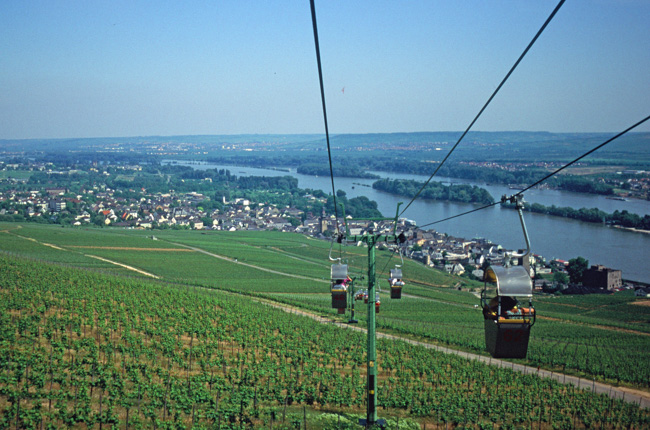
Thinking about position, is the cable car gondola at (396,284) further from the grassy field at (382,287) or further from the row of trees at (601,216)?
the row of trees at (601,216)

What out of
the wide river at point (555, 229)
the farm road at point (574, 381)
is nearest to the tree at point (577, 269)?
the wide river at point (555, 229)

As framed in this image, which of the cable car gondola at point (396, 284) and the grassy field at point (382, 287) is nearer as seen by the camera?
the cable car gondola at point (396, 284)

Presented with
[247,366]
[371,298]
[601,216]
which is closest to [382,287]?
[247,366]

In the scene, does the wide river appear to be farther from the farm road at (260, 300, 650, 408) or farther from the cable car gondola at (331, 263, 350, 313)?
the cable car gondola at (331, 263, 350, 313)

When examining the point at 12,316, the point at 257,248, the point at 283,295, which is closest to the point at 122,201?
the point at 257,248

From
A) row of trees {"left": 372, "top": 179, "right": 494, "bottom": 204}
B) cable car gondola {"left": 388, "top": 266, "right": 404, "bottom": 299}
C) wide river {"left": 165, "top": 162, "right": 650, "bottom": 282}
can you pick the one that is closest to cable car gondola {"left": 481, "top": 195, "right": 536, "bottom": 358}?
cable car gondola {"left": 388, "top": 266, "right": 404, "bottom": 299}

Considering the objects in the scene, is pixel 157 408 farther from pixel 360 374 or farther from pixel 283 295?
pixel 283 295
